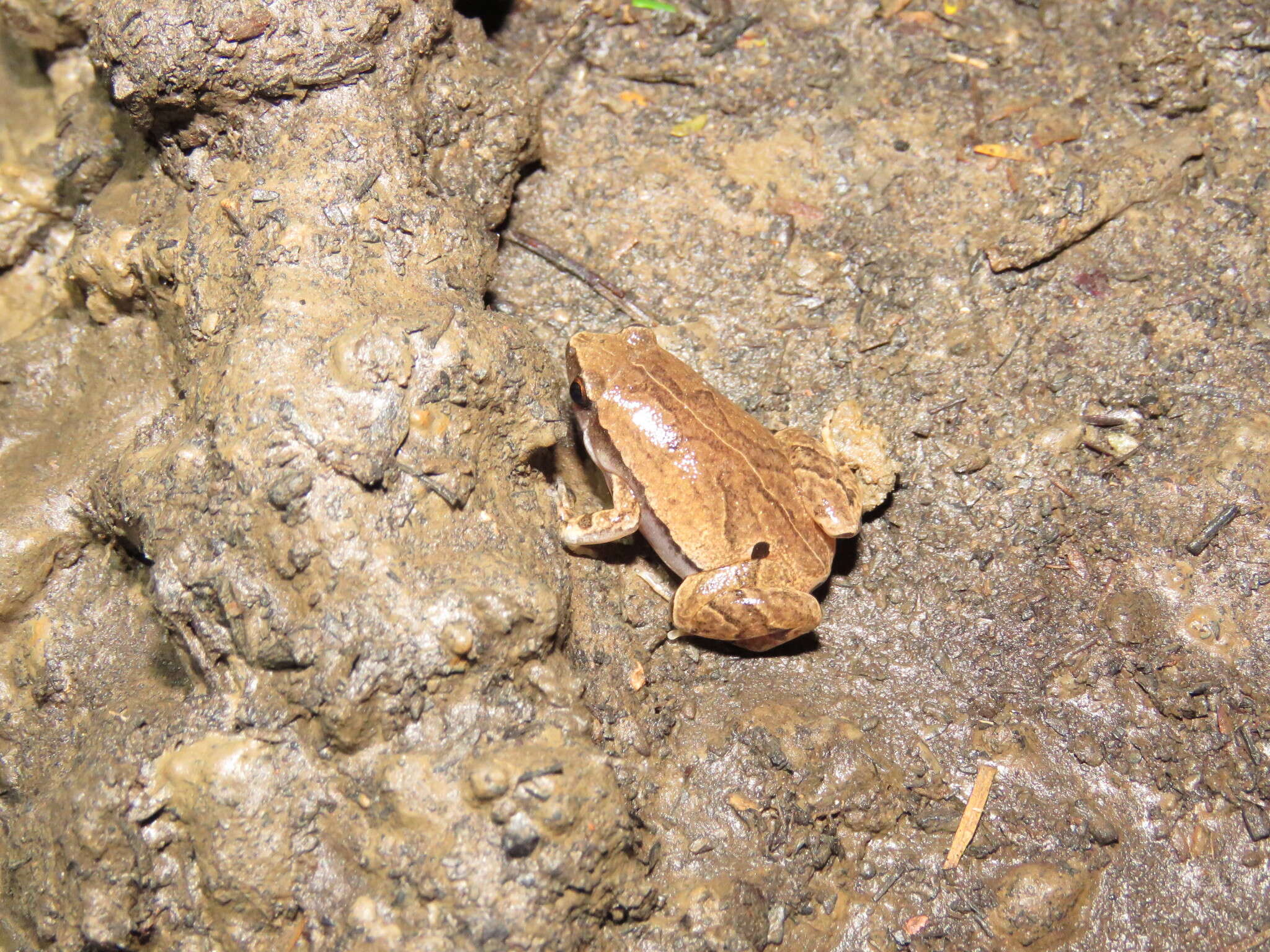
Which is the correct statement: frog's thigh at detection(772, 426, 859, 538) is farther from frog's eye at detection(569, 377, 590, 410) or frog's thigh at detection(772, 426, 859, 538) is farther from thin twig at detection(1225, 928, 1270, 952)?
thin twig at detection(1225, 928, 1270, 952)

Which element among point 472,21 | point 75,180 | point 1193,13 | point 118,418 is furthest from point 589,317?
point 1193,13

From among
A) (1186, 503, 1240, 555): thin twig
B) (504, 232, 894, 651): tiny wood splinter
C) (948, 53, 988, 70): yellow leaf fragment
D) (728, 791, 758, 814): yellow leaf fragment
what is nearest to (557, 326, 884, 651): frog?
(504, 232, 894, 651): tiny wood splinter

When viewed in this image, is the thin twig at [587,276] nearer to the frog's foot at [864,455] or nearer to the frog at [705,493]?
the frog at [705,493]

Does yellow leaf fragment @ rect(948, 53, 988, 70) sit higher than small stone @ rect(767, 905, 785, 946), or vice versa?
yellow leaf fragment @ rect(948, 53, 988, 70)

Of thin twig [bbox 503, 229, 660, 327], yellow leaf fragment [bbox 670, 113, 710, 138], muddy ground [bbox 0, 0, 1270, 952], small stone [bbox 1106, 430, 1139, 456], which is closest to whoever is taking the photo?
muddy ground [bbox 0, 0, 1270, 952]

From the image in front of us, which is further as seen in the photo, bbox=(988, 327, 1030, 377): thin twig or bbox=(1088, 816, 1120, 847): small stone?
bbox=(988, 327, 1030, 377): thin twig

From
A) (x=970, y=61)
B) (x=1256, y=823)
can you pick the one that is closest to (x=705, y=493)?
(x=1256, y=823)

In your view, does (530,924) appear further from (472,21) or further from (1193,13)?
(1193,13)
